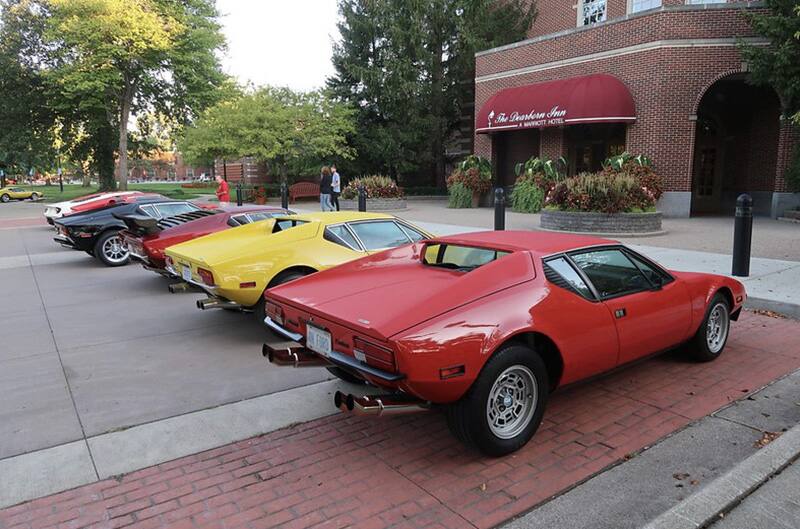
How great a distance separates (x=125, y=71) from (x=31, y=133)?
8.04 m

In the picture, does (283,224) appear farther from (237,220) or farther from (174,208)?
(174,208)

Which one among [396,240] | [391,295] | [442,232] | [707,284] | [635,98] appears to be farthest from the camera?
[635,98]

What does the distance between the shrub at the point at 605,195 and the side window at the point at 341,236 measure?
8.54 meters

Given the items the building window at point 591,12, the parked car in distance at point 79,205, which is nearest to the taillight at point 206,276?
the parked car in distance at point 79,205

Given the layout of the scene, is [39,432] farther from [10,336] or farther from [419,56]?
[419,56]

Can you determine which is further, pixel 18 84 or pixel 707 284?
pixel 18 84

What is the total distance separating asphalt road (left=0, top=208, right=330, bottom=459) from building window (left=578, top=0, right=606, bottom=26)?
23684 millimetres

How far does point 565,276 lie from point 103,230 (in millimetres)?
9824

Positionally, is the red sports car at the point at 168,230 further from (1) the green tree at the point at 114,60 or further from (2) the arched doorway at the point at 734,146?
(1) the green tree at the point at 114,60

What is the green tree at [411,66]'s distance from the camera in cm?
2864

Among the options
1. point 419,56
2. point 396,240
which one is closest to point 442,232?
point 396,240

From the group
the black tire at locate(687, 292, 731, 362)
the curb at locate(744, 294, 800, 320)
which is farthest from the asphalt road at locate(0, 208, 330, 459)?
the curb at locate(744, 294, 800, 320)

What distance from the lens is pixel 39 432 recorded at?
409 centimetres

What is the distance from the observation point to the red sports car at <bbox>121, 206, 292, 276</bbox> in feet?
27.8
